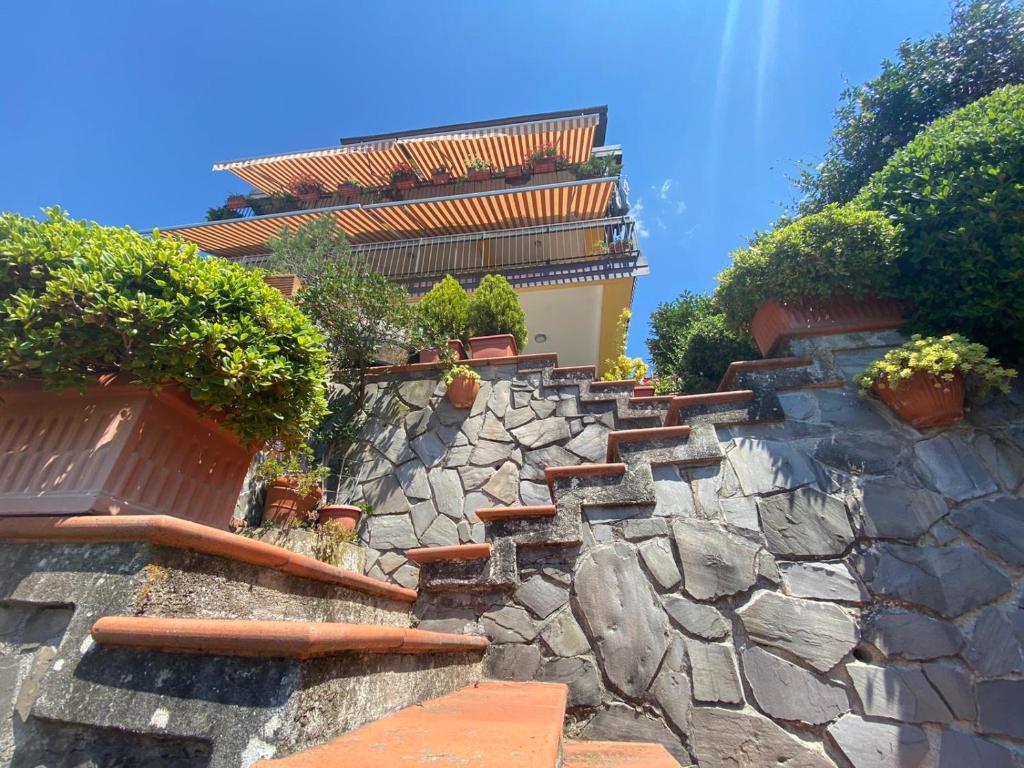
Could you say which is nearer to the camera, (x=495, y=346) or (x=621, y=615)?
(x=621, y=615)

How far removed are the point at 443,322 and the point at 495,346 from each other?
0.69 meters

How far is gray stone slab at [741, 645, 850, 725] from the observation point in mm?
1907

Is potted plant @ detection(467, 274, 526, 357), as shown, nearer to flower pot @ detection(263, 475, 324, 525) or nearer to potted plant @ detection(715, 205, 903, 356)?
flower pot @ detection(263, 475, 324, 525)

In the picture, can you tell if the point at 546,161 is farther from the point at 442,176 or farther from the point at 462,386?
the point at 462,386

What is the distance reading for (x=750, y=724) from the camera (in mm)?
1904

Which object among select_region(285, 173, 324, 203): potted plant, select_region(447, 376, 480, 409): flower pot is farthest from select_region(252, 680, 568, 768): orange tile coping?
select_region(285, 173, 324, 203): potted plant

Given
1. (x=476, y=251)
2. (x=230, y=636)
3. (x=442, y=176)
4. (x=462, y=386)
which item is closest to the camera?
(x=230, y=636)

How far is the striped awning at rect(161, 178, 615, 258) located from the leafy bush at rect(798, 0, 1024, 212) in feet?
10.9

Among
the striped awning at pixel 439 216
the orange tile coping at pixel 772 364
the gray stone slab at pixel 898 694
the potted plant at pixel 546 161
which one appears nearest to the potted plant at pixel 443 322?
the orange tile coping at pixel 772 364

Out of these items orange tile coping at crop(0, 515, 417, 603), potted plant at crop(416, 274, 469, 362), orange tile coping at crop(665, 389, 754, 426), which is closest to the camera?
orange tile coping at crop(0, 515, 417, 603)

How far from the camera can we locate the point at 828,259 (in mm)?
2844

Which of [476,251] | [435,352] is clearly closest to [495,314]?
[435,352]

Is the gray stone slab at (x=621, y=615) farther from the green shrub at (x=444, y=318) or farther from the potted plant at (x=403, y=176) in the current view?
the potted plant at (x=403, y=176)

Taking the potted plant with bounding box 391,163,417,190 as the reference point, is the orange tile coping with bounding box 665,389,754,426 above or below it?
below
